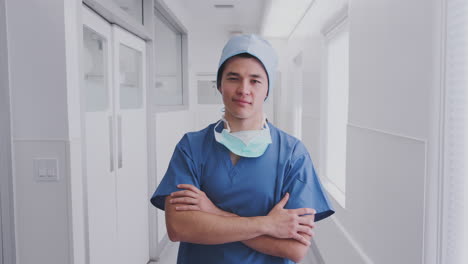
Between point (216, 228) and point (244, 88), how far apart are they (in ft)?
1.39

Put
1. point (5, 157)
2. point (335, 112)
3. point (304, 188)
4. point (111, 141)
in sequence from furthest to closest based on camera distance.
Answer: point (335, 112) → point (111, 141) → point (5, 157) → point (304, 188)

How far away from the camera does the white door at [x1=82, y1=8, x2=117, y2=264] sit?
206 centimetres

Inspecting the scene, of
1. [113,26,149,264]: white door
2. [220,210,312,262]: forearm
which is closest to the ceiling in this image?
[113,26,149,264]: white door

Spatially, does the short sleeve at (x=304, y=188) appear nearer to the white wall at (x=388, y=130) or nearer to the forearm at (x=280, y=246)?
the forearm at (x=280, y=246)

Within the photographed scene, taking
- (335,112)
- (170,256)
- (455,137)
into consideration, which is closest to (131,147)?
(170,256)

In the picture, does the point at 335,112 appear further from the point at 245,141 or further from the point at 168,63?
the point at 245,141

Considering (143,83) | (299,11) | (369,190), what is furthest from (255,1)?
(369,190)

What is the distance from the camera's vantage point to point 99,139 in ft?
7.19

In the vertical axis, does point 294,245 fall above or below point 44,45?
below

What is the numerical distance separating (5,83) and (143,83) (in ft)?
4.74

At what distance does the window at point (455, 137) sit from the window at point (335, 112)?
1833 millimetres

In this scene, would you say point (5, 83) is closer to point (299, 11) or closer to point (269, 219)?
point (269, 219)

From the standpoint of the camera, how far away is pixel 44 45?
5.45 feet

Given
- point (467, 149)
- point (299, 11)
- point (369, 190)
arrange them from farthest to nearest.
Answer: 1. point (299, 11)
2. point (369, 190)
3. point (467, 149)
